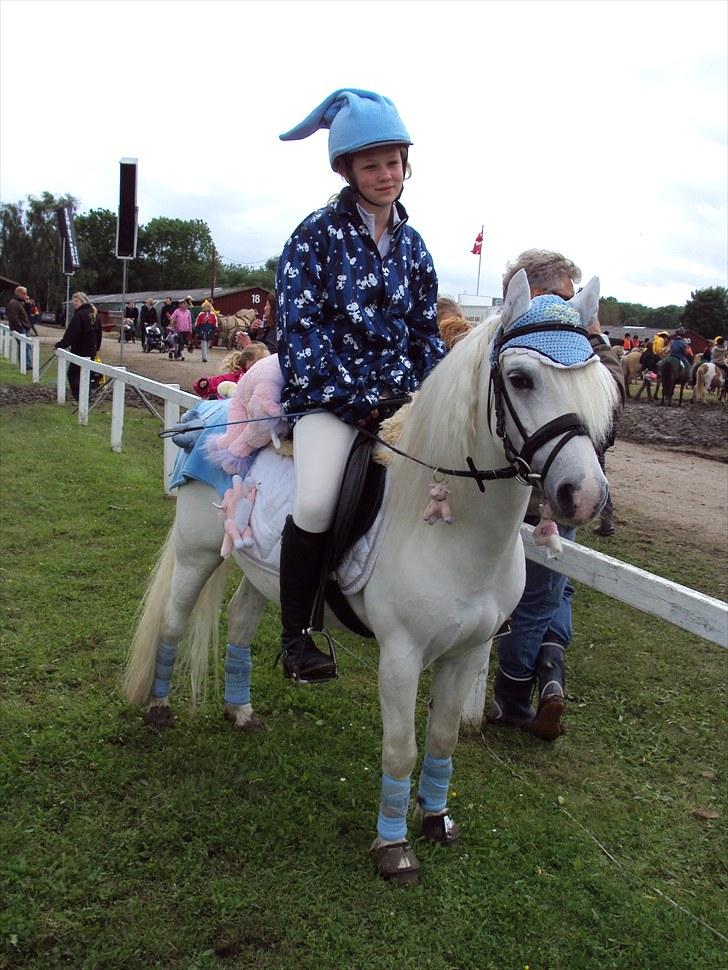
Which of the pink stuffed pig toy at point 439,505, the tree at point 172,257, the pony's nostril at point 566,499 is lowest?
the pink stuffed pig toy at point 439,505

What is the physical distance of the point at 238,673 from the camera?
411cm

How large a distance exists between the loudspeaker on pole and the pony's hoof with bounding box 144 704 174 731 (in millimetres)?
9835

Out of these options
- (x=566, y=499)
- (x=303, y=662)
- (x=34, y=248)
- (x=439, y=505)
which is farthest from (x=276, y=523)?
(x=34, y=248)

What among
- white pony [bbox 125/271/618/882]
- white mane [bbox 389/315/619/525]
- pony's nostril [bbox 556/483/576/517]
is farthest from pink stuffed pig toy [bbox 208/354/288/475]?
pony's nostril [bbox 556/483/576/517]

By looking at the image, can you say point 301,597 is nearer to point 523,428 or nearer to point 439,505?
point 439,505

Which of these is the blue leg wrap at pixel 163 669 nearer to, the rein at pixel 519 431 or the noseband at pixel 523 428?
the rein at pixel 519 431

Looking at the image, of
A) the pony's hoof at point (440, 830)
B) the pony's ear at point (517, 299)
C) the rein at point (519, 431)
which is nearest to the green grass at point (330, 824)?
the pony's hoof at point (440, 830)

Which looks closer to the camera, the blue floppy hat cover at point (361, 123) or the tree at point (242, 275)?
the blue floppy hat cover at point (361, 123)

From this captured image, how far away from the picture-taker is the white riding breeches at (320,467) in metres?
2.85

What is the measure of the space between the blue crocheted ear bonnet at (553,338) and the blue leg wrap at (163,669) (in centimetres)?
260

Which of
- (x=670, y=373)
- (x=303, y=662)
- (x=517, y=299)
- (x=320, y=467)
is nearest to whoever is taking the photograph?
(x=517, y=299)

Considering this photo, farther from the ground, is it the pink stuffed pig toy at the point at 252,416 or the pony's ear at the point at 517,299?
the pony's ear at the point at 517,299

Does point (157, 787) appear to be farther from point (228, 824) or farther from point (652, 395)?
point (652, 395)

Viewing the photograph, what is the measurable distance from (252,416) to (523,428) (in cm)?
143
